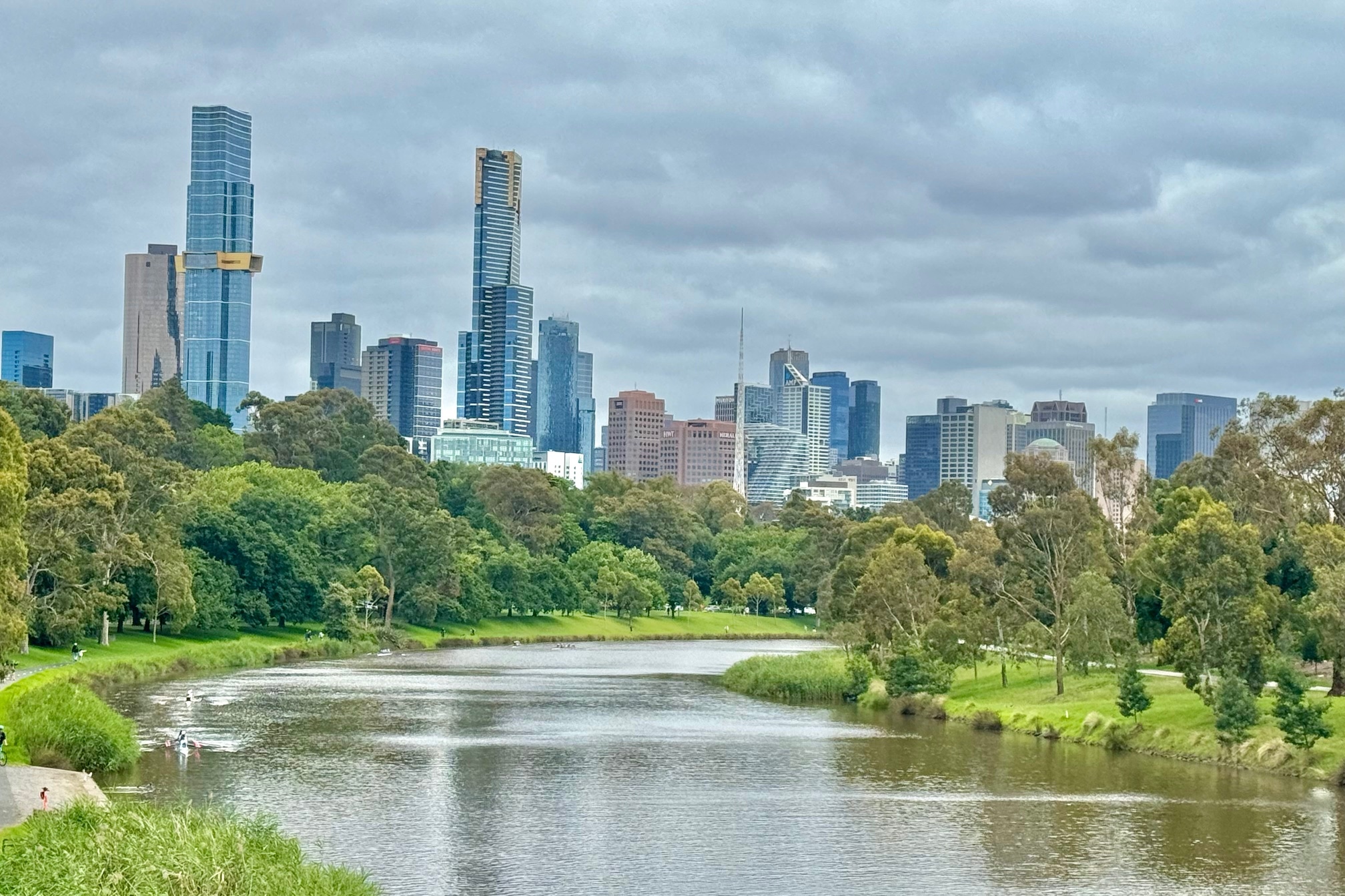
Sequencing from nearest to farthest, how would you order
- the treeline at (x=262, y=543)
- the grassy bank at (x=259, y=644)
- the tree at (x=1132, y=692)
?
the grassy bank at (x=259, y=644) → the tree at (x=1132, y=692) → the treeline at (x=262, y=543)

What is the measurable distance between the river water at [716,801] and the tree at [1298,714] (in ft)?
6.53

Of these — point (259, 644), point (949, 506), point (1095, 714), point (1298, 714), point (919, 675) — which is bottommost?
point (259, 644)

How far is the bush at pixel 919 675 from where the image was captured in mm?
87000

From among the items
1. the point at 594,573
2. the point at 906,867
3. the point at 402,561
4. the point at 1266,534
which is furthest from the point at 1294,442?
the point at 594,573

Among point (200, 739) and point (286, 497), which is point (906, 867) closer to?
point (200, 739)

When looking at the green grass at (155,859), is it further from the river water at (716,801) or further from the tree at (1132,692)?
the tree at (1132,692)

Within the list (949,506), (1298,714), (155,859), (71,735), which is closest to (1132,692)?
(1298,714)

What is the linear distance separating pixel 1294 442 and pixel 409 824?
46302 mm

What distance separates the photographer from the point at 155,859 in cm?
3262

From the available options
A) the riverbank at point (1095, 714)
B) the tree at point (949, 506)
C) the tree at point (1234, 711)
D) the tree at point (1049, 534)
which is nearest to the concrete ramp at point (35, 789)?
the tree at point (1234, 711)

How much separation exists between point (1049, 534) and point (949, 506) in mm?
66684

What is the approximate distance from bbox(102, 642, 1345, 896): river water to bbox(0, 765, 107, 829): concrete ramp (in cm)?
199

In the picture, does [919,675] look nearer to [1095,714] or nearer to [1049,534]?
[1049,534]

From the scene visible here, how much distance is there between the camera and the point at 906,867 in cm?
4434
